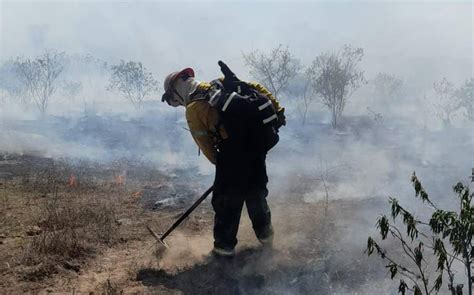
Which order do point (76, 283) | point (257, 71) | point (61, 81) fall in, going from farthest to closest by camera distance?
1. point (61, 81)
2. point (257, 71)
3. point (76, 283)

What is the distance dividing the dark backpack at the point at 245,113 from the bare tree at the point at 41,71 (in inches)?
1624

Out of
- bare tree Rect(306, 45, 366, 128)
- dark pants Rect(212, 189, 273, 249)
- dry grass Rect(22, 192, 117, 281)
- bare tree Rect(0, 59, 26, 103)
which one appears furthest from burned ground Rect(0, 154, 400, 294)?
bare tree Rect(0, 59, 26, 103)

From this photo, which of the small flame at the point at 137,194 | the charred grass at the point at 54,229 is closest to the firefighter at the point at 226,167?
the charred grass at the point at 54,229

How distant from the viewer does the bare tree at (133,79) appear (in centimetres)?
4334

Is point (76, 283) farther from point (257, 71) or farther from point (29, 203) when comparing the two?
point (257, 71)

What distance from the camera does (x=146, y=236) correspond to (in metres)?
4.51

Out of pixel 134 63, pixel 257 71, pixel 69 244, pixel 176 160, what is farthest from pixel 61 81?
pixel 69 244

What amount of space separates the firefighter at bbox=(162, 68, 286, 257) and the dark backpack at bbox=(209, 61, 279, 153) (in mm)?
42

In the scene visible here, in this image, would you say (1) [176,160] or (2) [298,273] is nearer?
(2) [298,273]

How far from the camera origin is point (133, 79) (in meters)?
44.0

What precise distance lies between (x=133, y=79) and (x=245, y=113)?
1671 inches

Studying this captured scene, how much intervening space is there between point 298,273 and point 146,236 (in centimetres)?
181

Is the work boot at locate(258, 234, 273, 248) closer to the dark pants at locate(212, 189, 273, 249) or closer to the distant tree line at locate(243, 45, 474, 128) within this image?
the dark pants at locate(212, 189, 273, 249)

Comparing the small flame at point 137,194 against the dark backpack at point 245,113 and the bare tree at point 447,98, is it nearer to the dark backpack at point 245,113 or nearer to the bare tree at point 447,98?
the dark backpack at point 245,113
